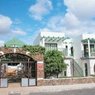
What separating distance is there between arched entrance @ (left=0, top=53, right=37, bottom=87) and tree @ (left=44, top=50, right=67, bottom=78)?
3.95 metres

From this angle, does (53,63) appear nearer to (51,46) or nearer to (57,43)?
(51,46)

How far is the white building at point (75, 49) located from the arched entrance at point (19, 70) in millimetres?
10224

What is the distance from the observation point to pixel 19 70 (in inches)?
1104

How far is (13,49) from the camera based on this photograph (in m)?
24.1

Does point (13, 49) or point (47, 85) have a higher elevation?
point (13, 49)

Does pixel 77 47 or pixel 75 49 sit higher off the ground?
pixel 77 47

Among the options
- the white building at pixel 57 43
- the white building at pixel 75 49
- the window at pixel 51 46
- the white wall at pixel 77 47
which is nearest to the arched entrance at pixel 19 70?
the white building at pixel 57 43

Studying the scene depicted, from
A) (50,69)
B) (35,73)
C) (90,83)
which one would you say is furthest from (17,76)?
(90,83)

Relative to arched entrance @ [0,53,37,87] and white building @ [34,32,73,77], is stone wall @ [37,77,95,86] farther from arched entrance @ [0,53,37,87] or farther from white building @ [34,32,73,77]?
white building @ [34,32,73,77]

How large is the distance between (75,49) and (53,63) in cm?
987

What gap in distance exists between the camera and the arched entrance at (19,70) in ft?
78.6

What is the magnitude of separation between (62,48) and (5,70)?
567 inches

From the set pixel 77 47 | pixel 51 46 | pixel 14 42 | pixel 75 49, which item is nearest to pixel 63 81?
pixel 14 42

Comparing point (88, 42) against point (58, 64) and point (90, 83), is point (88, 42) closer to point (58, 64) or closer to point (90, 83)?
point (58, 64)
